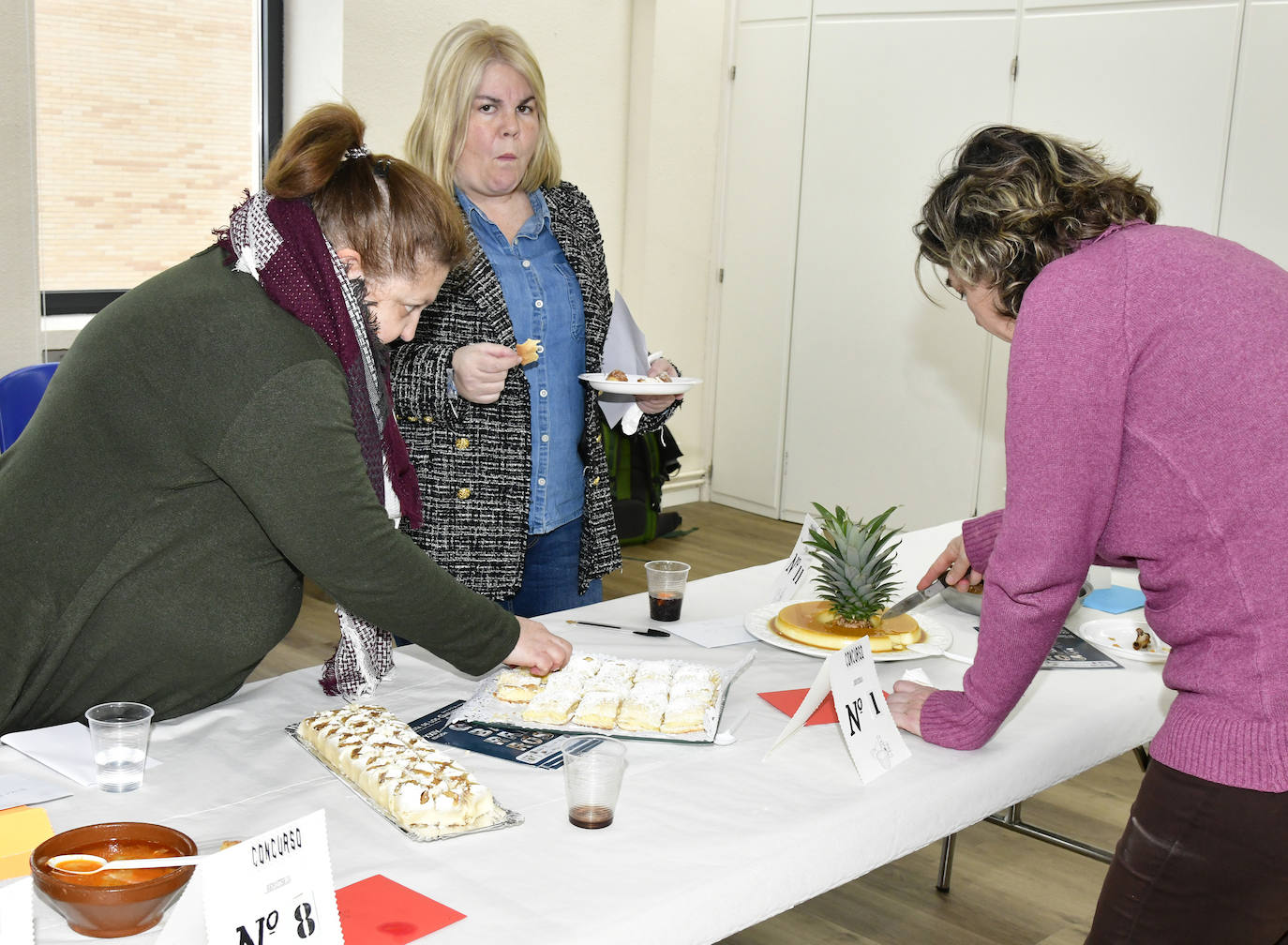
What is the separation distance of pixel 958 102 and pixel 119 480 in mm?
4326

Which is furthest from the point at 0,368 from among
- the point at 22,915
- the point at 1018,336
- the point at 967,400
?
the point at 967,400

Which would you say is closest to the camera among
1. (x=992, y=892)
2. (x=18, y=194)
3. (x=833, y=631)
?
(x=833, y=631)

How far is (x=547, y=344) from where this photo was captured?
2.32 metres

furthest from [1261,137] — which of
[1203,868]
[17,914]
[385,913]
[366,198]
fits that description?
[17,914]

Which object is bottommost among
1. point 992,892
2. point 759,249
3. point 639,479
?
point 992,892

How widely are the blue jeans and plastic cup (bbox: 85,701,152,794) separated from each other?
1.06m

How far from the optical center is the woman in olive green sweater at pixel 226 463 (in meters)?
1.35

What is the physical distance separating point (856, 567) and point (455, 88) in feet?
3.82

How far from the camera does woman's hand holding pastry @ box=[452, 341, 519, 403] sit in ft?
6.72

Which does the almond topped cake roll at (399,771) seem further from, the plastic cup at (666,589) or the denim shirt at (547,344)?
the denim shirt at (547,344)

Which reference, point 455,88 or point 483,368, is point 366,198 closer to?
point 483,368

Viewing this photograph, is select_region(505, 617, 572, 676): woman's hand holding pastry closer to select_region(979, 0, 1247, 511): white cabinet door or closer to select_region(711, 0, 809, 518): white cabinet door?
select_region(979, 0, 1247, 511): white cabinet door

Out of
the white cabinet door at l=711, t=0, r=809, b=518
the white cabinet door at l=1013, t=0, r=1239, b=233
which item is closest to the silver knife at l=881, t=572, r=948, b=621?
the white cabinet door at l=1013, t=0, r=1239, b=233

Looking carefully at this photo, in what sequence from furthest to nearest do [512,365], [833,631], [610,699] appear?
1. [512,365]
2. [833,631]
3. [610,699]
